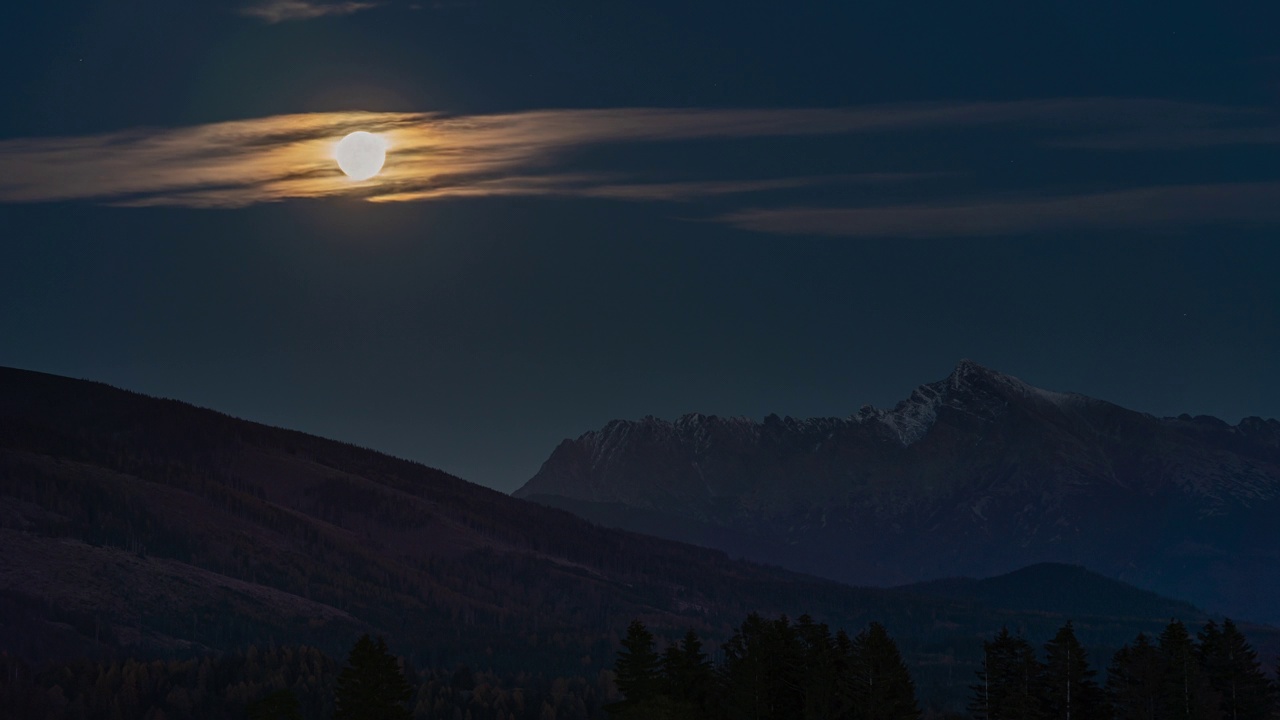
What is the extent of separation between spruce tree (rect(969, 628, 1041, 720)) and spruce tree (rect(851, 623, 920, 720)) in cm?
631

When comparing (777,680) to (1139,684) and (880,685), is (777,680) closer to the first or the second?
(880,685)

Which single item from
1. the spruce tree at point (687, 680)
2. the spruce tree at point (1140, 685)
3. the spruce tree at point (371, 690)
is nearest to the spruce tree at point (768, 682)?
the spruce tree at point (687, 680)

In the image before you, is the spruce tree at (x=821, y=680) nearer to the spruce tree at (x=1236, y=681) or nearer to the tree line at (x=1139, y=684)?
the tree line at (x=1139, y=684)

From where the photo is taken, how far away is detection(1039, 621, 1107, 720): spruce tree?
16075cm

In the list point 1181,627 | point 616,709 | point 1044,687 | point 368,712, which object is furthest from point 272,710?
point 1181,627

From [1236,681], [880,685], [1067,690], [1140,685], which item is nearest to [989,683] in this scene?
[1067,690]

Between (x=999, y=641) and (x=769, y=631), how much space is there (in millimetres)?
22455

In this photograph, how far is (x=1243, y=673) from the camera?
16388 cm

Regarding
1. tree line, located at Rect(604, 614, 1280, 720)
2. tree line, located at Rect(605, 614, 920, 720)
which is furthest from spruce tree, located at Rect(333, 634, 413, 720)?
tree line, located at Rect(604, 614, 1280, 720)

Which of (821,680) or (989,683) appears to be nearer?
(989,683)

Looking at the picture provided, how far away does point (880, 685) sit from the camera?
160m

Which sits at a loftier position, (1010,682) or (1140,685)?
(1010,682)

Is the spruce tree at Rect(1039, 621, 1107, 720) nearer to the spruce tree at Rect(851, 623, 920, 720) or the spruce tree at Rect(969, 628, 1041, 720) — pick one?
the spruce tree at Rect(969, 628, 1041, 720)

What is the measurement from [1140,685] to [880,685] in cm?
2230
